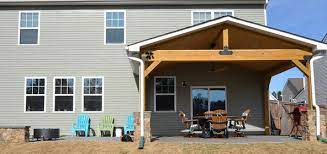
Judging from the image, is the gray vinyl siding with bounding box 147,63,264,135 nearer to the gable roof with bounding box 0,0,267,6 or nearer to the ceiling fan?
the ceiling fan

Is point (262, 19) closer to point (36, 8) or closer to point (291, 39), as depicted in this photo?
point (291, 39)

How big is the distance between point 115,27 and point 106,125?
4006 millimetres

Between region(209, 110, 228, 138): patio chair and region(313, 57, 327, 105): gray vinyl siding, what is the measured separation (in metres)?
14.1

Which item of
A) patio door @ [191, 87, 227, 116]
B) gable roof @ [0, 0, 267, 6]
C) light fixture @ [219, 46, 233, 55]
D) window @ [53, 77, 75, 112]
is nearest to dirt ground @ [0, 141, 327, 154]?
light fixture @ [219, 46, 233, 55]

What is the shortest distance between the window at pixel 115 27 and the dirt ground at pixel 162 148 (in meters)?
5.51

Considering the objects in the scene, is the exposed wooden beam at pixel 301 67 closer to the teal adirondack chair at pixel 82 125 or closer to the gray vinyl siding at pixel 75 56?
the gray vinyl siding at pixel 75 56

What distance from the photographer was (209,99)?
17281mm

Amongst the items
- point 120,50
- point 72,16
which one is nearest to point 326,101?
point 120,50

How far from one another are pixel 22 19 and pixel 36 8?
0.74m

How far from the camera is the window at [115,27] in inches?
683

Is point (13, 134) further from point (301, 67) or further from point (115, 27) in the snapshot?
point (301, 67)

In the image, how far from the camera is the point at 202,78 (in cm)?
1727

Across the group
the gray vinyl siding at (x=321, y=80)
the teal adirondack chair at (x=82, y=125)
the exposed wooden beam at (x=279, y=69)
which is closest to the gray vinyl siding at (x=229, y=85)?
the exposed wooden beam at (x=279, y=69)

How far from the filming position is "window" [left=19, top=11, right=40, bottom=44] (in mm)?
17484
